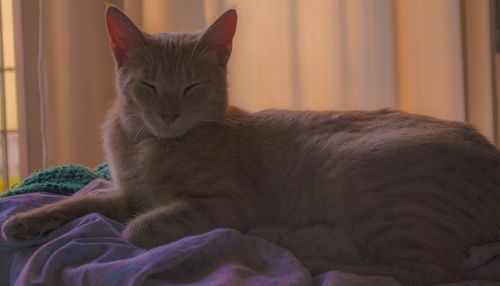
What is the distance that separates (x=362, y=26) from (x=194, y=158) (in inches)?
51.2

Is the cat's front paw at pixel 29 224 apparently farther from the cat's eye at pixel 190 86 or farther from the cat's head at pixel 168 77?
the cat's eye at pixel 190 86

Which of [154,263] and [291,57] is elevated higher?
[291,57]

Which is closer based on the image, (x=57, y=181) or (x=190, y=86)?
(x=190, y=86)

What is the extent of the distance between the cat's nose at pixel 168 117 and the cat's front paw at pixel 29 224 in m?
0.36

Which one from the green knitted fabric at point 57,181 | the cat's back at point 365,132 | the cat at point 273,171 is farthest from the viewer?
the green knitted fabric at point 57,181

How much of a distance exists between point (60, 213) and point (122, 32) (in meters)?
0.51

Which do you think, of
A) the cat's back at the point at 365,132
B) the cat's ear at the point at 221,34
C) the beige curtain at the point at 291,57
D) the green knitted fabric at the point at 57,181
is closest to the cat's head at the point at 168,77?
the cat's ear at the point at 221,34

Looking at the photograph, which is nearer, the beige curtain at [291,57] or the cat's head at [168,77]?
the cat's head at [168,77]

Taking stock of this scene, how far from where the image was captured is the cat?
1.27m

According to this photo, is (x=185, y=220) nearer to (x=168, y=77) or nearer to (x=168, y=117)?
(x=168, y=117)

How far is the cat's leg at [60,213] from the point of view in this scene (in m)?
1.32

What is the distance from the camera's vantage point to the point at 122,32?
161 centimetres

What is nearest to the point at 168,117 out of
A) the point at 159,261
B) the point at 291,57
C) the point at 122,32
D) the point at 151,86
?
the point at 151,86

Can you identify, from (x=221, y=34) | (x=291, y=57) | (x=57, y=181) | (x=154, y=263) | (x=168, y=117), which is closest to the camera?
(x=154, y=263)
